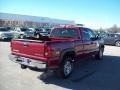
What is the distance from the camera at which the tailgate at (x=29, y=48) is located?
266 inches

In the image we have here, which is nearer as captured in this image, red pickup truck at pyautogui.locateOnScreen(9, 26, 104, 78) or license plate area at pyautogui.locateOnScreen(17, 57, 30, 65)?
red pickup truck at pyautogui.locateOnScreen(9, 26, 104, 78)

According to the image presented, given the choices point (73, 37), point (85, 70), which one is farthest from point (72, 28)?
point (85, 70)

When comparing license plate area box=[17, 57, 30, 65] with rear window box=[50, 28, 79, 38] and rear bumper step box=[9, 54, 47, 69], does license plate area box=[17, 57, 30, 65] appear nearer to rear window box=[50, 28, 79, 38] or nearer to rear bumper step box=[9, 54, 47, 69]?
rear bumper step box=[9, 54, 47, 69]

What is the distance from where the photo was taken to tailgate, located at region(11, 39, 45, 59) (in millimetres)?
6761

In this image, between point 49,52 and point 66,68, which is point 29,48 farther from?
point 66,68

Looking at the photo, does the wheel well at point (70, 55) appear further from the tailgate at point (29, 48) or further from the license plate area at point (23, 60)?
the license plate area at point (23, 60)

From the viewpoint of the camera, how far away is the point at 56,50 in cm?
695

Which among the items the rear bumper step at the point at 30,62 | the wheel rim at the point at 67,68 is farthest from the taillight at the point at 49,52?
the wheel rim at the point at 67,68

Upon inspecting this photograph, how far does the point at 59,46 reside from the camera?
23.2 feet

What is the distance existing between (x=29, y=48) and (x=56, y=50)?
0.90 meters

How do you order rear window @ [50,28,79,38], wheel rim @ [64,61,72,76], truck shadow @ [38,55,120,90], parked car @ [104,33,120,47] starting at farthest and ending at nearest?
parked car @ [104,33,120,47] < rear window @ [50,28,79,38] < wheel rim @ [64,61,72,76] < truck shadow @ [38,55,120,90]

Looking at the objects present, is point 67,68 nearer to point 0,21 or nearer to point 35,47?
point 35,47

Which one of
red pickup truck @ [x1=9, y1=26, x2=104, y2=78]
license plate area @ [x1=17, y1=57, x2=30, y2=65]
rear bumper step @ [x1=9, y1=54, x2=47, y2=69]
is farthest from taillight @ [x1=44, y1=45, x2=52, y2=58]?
license plate area @ [x1=17, y1=57, x2=30, y2=65]

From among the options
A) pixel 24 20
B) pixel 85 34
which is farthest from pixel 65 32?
pixel 24 20
